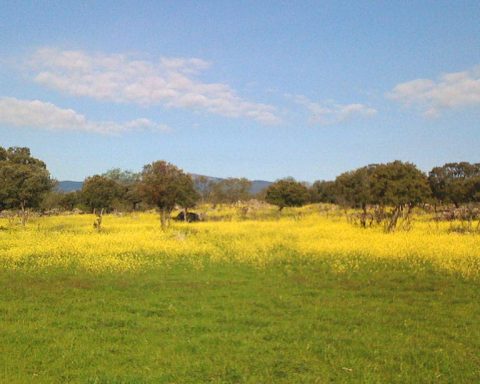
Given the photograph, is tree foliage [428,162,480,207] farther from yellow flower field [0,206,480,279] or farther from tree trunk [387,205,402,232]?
yellow flower field [0,206,480,279]

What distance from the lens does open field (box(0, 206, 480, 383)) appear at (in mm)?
10648

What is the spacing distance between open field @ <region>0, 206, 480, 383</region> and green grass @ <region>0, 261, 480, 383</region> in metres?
0.05

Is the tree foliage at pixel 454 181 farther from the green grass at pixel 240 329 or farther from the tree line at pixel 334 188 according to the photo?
the green grass at pixel 240 329

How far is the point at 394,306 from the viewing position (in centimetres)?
1633

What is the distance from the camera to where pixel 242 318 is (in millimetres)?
14719

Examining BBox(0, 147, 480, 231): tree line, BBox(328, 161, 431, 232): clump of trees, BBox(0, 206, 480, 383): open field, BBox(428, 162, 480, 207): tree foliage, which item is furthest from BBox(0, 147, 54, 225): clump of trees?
BBox(428, 162, 480, 207): tree foliage

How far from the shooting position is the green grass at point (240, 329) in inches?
413

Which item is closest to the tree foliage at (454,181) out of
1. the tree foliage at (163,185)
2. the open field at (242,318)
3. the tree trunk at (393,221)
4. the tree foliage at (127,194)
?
the tree trunk at (393,221)

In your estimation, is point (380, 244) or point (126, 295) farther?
point (380, 244)

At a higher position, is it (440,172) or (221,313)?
(440,172)

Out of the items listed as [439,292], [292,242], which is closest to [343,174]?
[292,242]

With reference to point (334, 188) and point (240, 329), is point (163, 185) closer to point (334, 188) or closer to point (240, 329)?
point (334, 188)

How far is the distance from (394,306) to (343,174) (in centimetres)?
5223

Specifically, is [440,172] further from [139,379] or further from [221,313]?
[139,379]
